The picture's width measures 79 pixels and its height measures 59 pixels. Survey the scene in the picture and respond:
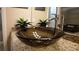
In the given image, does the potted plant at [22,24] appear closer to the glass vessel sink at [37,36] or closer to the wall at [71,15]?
the glass vessel sink at [37,36]

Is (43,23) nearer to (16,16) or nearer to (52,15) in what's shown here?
(52,15)

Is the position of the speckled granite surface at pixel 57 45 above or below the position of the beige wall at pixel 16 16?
below

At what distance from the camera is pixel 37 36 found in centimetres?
92

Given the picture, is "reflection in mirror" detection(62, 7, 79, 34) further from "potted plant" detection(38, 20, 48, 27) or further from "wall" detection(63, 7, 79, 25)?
"potted plant" detection(38, 20, 48, 27)

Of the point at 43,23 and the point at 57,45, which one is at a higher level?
the point at 43,23

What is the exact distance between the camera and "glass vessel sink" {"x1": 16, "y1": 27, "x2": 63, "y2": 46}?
2.92 ft

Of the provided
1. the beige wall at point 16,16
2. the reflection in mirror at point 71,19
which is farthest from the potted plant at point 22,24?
the reflection in mirror at point 71,19

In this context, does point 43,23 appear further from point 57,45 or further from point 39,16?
point 57,45

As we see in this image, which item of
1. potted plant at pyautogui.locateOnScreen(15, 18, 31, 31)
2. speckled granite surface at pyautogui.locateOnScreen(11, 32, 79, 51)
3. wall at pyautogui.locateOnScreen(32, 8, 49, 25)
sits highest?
wall at pyautogui.locateOnScreen(32, 8, 49, 25)

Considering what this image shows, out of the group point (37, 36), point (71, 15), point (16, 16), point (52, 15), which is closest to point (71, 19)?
point (71, 15)

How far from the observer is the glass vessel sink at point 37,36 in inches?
35.0

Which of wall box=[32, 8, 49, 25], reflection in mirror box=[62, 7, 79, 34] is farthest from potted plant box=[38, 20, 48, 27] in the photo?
reflection in mirror box=[62, 7, 79, 34]
